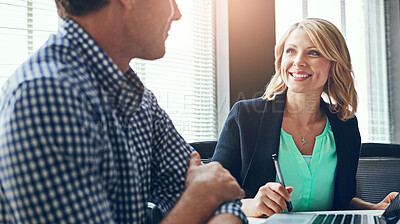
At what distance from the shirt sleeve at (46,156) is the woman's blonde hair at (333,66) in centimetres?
135

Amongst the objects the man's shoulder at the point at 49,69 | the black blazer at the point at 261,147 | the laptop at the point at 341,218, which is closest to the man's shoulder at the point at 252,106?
the black blazer at the point at 261,147

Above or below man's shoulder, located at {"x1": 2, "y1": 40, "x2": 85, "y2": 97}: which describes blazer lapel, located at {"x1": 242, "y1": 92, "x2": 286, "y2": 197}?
below

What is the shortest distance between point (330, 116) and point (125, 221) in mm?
1268

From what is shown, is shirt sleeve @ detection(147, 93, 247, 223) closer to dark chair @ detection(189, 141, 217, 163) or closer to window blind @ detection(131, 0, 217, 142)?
dark chair @ detection(189, 141, 217, 163)

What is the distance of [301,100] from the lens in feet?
5.99

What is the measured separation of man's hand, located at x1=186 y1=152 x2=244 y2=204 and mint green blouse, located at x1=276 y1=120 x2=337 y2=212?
768 millimetres

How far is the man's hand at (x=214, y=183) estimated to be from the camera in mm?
847

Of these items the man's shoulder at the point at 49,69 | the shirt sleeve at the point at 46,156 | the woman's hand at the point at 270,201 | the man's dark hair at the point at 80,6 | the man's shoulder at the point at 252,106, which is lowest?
the woman's hand at the point at 270,201

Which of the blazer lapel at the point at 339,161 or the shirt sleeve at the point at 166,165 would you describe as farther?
the blazer lapel at the point at 339,161

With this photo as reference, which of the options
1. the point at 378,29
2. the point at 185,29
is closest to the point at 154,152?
the point at 185,29

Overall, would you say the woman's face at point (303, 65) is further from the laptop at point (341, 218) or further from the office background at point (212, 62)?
the office background at point (212, 62)

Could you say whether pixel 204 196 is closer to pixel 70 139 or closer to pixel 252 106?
pixel 70 139

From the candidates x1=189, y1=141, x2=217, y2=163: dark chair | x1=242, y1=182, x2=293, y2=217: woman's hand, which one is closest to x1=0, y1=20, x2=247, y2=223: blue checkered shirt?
x1=242, y1=182, x2=293, y2=217: woman's hand

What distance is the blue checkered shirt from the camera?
58cm
